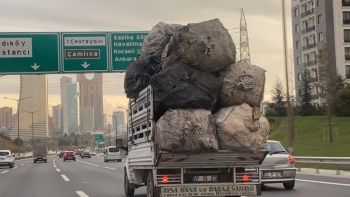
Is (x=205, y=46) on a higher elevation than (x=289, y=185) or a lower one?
higher

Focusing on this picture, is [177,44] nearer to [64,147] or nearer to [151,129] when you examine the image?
[151,129]

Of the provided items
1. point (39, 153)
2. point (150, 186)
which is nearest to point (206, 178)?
point (150, 186)

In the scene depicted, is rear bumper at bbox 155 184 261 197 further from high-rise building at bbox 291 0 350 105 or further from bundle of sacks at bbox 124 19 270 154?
high-rise building at bbox 291 0 350 105

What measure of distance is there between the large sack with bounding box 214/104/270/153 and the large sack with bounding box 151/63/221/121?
0.43 metres

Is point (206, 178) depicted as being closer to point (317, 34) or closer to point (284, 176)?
point (284, 176)

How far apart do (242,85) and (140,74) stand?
2544mm

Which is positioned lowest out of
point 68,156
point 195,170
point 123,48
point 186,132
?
point 68,156

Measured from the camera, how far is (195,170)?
10.8 metres

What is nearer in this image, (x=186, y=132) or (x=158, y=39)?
(x=186, y=132)

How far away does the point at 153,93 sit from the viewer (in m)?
10.5

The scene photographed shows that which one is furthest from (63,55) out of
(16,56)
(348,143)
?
(348,143)

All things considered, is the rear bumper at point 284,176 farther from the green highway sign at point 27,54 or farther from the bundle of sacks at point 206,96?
the green highway sign at point 27,54

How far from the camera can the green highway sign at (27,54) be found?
2862cm

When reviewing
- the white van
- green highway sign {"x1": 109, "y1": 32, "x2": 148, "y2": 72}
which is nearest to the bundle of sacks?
green highway sign {"x1": 109, "y1": 32, "x2": 148, "y2": 72}
